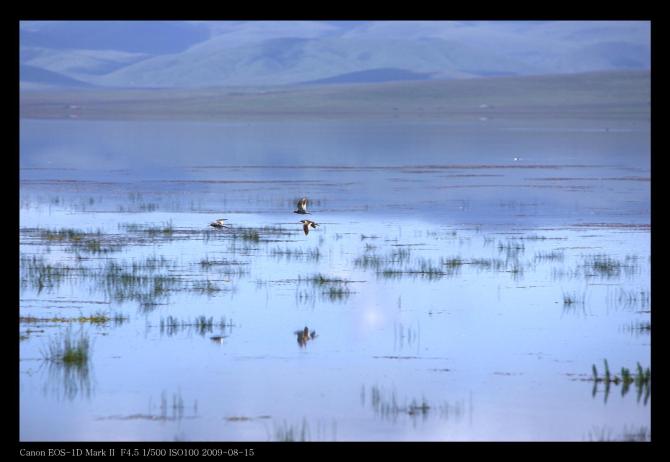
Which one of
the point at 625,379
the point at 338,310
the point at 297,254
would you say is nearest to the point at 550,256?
the point at 297,254

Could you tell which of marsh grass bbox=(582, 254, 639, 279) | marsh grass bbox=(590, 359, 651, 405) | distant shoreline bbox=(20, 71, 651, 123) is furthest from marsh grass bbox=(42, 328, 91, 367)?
distant shoreline bbox=(20, 71, 651, 123)

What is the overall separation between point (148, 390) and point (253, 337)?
1860 mm

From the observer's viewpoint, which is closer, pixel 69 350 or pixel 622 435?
pixel 622 435

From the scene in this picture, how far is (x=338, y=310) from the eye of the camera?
1256cm

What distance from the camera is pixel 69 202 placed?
2316 centimetres

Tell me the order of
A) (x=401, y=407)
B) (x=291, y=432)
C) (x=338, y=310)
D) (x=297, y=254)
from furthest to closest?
(x=297, y=254) < (x=338, y=310) < (x=401, y=407) < (x=291, y=432)

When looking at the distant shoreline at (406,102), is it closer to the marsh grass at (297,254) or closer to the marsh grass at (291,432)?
the marsh grass at (297,254)

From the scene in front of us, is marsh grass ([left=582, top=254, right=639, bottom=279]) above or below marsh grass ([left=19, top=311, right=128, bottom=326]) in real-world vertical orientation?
above

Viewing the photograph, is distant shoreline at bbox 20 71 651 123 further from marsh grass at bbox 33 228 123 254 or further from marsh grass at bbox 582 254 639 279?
marsh grass at bbox 582 254 639 279

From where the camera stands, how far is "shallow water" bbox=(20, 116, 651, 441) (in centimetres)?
905

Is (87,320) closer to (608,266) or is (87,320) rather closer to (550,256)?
(608,266)

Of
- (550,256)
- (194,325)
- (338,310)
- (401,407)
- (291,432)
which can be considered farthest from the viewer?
(550,256)
